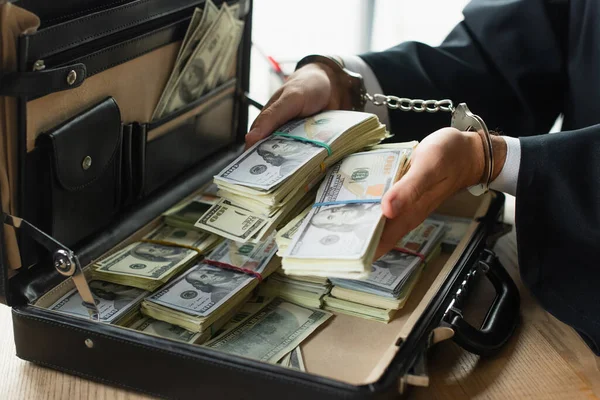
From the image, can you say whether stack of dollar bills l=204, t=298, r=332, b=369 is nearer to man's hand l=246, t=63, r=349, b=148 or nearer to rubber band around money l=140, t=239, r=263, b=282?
rubber band around money l=140, t=239, r=263, b=282

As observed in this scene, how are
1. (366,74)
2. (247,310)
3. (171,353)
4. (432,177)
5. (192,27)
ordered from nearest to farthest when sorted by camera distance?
→ (171,353)
(432,177)
(247,310)
(192,27)
(366,74)

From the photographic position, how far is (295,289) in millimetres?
976

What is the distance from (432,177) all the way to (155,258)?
0.39 m

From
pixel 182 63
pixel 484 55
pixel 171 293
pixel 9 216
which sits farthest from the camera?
pixel 484 55

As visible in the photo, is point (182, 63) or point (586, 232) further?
point (182, 63)

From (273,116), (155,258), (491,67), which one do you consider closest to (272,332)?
(155,258)

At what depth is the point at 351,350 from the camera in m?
0.88

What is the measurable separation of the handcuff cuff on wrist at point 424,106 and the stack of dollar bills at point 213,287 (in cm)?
28

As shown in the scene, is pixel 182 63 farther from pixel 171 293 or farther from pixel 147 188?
pixel 171 293

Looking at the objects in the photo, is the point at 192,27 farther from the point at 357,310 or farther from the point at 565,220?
the point at 565,220

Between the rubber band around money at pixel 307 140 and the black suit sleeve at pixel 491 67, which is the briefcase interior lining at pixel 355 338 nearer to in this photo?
the rubber band around money at pixel 307 140

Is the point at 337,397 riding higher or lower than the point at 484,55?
lower

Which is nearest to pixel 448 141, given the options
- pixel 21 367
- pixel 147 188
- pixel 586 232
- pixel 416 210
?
pixel 416 210

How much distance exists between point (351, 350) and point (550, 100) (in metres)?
0.69
